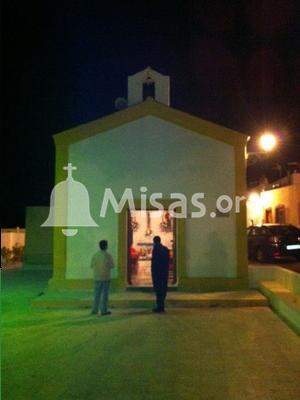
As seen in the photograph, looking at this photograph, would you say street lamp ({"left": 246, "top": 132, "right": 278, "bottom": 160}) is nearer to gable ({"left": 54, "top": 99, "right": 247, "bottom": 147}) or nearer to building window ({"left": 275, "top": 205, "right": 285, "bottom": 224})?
gable ({"left": 54, "top": 99, "right": 247, "bottom": 147})

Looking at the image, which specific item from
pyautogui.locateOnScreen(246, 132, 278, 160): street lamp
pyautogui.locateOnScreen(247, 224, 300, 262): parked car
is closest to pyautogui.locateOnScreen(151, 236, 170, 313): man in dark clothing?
pyautogui.locateOnScreen(246, 132, 278, 160): street lamp

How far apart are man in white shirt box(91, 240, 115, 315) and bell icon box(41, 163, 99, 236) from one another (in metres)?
2.63

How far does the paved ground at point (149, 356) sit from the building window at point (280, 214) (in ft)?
49.7

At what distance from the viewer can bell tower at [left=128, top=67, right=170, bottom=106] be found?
58.3 feet

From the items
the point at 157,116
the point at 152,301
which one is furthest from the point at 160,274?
the point at 157,116

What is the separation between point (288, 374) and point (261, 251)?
13.1m

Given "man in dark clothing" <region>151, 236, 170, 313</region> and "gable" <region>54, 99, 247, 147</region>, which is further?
"gable" <region>54, 99, 247, 147</region>

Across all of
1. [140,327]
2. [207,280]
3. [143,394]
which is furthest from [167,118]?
[143,394]

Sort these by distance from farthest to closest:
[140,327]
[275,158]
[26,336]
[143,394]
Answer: [275,158]
[140,327]
[26,336]
[143,394]

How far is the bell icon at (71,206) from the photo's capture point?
14.9 metres

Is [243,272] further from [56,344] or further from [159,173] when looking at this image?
[56,344]

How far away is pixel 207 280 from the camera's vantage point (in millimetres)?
14695

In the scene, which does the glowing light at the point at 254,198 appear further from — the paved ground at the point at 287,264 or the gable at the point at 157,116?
the gable at the point at 157,116

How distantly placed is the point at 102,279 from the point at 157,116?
5204 millimetres
